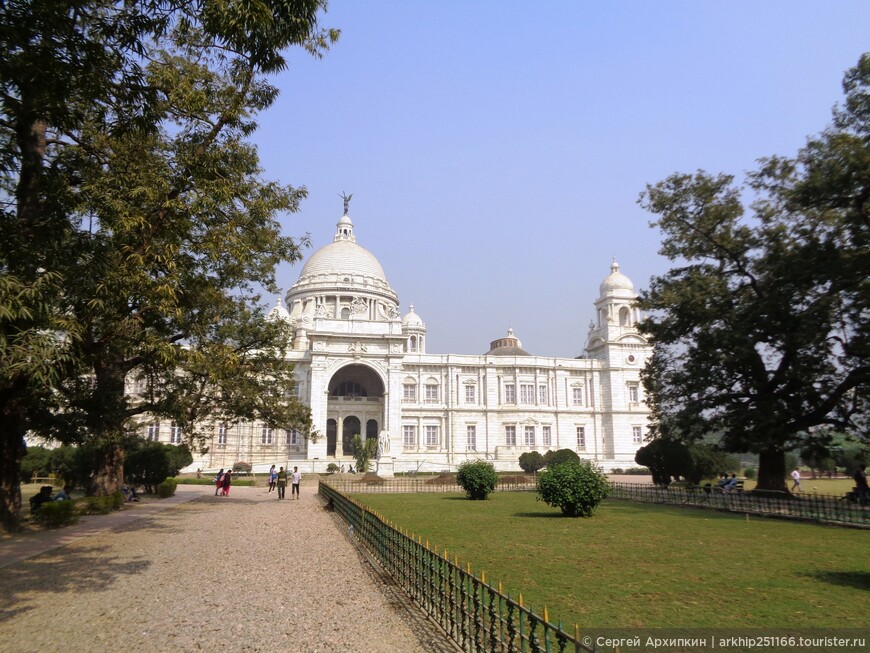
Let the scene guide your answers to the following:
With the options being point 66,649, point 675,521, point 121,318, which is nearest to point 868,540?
point 675,521

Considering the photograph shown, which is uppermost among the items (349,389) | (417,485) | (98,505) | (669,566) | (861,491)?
(349,389)

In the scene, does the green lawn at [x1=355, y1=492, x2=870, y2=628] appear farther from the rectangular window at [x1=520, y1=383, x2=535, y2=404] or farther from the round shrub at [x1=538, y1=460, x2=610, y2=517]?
the rectangular window at [x1=520, y1=383, x2=535, y2=404]

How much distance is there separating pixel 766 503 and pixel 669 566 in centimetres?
1051

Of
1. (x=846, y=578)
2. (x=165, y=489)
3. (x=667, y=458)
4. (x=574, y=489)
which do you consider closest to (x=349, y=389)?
(x=165, y=489)

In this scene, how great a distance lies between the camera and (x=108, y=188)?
417 inches

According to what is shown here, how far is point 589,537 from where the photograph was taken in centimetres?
1322

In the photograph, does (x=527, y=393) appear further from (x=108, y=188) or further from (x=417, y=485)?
(x=108, y=188)

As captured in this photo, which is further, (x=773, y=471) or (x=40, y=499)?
(x=773, y=471)

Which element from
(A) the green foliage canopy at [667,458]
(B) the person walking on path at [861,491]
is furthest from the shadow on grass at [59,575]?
(A) the green foliage canopy at [667,458]

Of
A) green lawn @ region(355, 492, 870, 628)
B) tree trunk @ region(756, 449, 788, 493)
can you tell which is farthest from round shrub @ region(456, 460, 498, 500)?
tree trunk @ region(756, 449, 788, 493)

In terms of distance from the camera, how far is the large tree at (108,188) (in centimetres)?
775

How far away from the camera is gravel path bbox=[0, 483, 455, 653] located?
22.1 ft

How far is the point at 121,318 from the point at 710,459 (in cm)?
2937

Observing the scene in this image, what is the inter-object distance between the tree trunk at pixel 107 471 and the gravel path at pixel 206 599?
7.64 m
